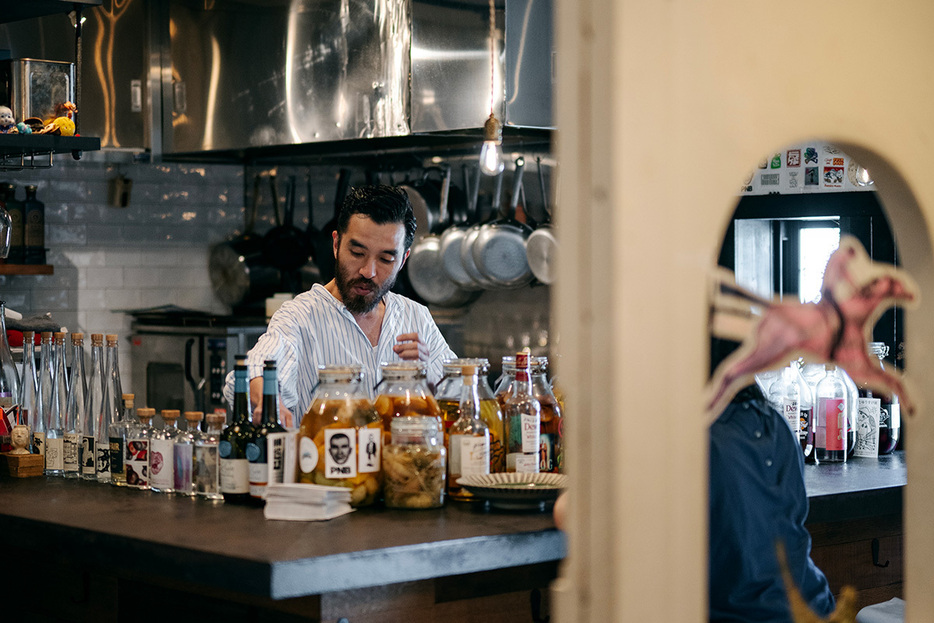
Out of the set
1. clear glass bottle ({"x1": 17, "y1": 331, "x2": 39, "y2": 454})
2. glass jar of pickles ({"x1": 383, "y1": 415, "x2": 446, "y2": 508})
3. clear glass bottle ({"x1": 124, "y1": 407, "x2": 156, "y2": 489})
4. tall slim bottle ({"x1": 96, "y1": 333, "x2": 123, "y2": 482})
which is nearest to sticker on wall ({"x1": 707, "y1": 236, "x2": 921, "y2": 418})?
glass jar of pickles ({"x1": 383, "y1": 415, "x2": 446, "y2": 508})

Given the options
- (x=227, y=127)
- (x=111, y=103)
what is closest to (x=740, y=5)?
(x=227, y=127)

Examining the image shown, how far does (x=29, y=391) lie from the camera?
312 centimetres

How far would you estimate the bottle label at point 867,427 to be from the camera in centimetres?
345

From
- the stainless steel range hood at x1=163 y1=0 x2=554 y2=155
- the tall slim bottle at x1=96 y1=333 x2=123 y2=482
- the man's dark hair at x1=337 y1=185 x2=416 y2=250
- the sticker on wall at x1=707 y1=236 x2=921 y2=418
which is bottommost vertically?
the tall slim bottle at x1=96 y1=333 x2=123 y2=482

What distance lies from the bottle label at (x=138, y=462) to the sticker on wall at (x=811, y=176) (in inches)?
95.9

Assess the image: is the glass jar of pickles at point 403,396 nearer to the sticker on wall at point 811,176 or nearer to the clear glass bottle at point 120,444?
the clear glass bottle at point 120,444

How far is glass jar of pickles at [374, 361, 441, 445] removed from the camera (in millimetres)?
2453

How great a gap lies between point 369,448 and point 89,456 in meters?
0.91

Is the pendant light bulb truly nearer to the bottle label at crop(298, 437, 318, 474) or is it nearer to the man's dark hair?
the man's dark hair

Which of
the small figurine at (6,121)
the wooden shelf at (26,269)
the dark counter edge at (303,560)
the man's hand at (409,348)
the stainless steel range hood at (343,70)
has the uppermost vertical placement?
the stainless steel range hood at (343,70)

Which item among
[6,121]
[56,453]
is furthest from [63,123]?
[56,453]

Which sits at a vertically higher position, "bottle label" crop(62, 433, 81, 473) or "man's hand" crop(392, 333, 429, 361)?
"man's hand" crop(392, 333, 429, 361)

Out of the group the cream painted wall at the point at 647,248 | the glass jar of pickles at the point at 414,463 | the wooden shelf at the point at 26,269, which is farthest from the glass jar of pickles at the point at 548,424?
the wooden shelf at the point at 26,269

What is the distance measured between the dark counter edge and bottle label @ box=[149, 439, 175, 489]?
367mm
